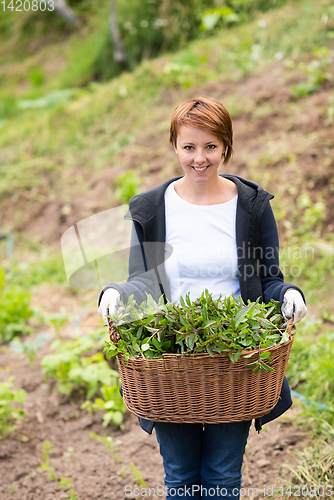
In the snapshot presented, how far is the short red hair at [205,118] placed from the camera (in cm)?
158

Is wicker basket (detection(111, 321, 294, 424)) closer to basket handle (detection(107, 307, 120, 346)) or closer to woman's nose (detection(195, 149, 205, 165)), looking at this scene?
basket handle (detection(107, 307, 120, 346))

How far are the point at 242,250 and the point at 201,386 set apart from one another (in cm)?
54

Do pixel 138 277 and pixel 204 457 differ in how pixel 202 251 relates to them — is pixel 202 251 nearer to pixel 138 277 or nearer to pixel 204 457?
pixel 138 277

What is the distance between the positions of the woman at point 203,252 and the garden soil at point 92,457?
0.74m

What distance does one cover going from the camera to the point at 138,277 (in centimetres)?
172

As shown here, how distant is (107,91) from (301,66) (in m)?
3.59

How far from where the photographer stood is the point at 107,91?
7.87 m

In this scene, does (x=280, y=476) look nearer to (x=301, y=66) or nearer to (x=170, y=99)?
(x=301, y=66)

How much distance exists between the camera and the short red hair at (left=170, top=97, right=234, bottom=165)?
1583 mm

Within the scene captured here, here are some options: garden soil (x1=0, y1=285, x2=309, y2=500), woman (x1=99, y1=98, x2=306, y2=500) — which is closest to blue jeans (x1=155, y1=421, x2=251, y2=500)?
woman (x1=99, y1=98, x2=306, y2=500)

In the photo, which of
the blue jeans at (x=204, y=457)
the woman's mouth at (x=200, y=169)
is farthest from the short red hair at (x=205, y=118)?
the blue jeans at (x=204, y=457)

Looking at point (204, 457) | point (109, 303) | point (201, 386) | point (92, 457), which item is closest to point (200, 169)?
point (109, 303)

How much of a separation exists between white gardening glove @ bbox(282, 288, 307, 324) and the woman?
6cm

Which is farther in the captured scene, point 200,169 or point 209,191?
point 209,191
